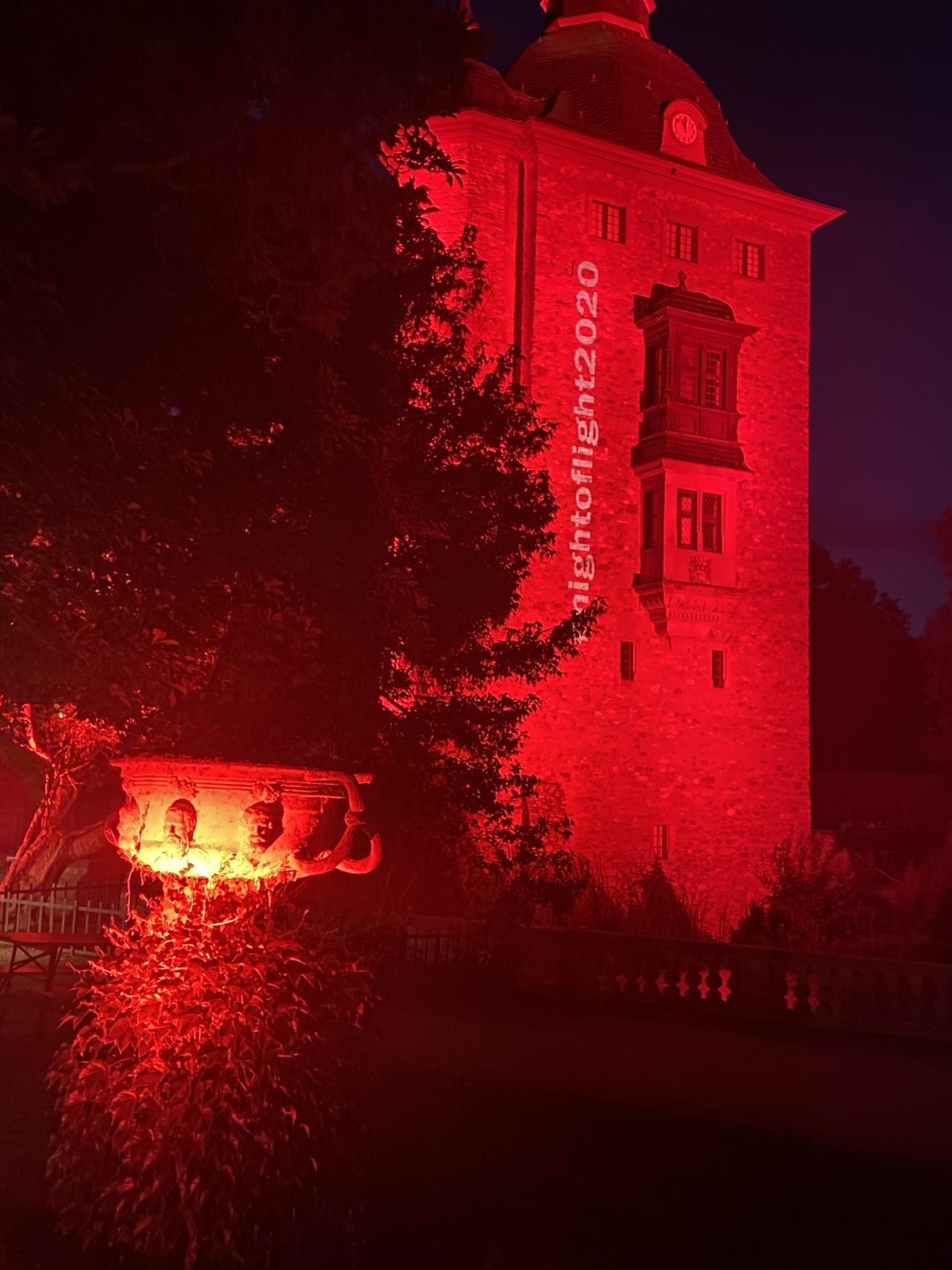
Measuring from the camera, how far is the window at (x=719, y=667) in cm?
2848

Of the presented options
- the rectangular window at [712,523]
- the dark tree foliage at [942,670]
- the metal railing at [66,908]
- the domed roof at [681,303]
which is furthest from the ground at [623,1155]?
the dark tree foliage at [942,670]

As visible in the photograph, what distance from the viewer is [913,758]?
49281 millimetres

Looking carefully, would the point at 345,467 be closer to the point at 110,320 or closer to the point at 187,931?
the point at 110,320

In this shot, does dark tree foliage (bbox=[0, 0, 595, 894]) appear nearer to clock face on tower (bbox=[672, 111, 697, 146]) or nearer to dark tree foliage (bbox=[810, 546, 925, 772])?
clock face on tower (bbox=[672, 111, 697, 146])

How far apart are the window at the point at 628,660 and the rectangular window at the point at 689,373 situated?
5.51 m

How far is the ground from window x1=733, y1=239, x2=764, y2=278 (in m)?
22.4

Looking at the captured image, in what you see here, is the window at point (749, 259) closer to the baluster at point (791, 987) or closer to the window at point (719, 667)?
the window at point (719, 667)

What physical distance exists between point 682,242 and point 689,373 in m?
3.62

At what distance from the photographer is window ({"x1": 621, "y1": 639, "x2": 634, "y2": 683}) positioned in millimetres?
27516

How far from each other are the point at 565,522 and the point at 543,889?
1067cm

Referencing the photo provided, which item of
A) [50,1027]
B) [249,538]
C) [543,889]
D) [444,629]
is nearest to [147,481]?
[249,538]

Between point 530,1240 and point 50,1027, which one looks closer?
point 530,1240

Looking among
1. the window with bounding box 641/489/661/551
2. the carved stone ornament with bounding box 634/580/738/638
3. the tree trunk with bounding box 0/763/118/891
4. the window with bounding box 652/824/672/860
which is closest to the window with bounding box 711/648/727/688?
the carved stone ornament with bounding box 634/580/738/638

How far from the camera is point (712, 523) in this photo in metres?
28.3
